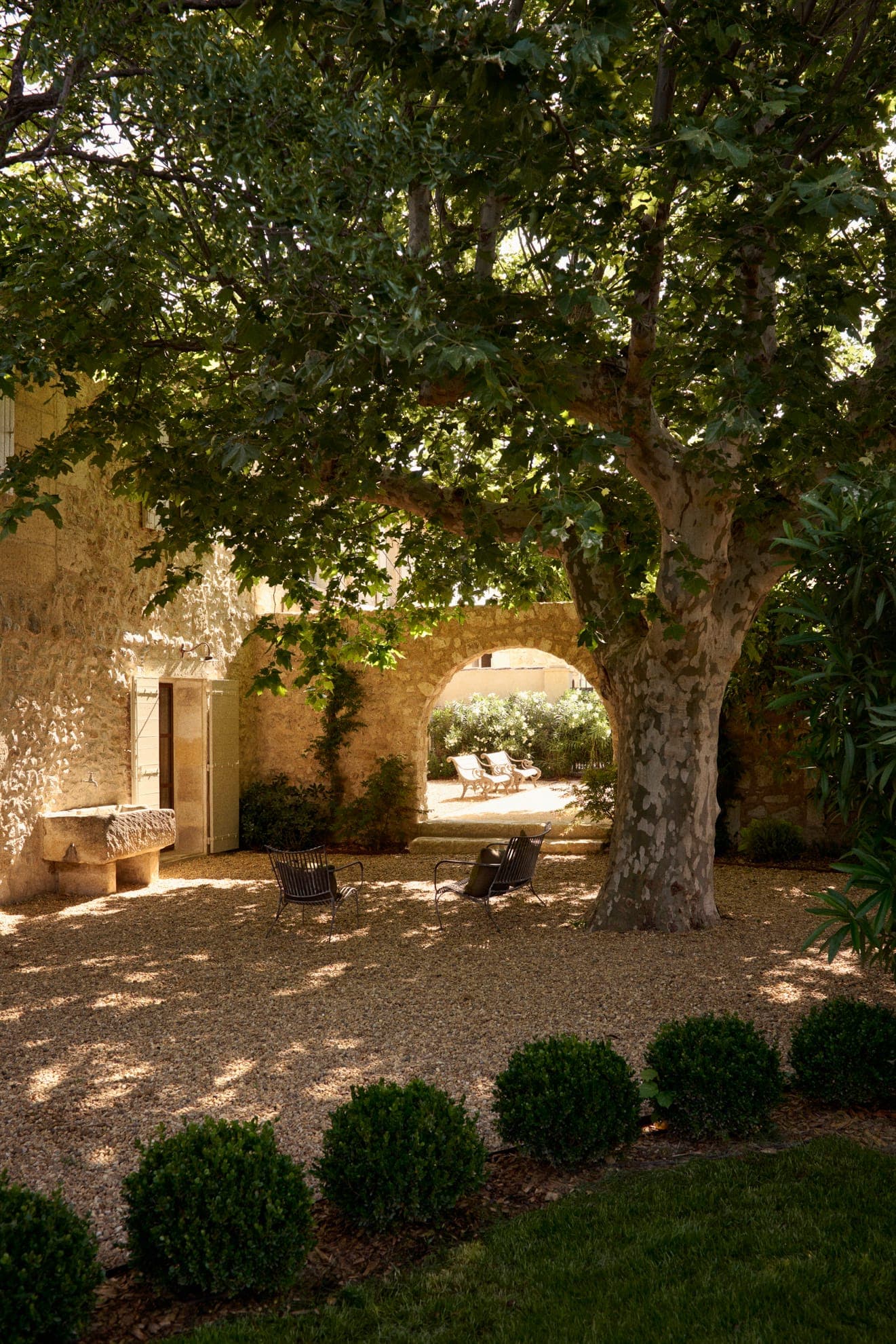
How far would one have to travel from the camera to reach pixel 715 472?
589 cm

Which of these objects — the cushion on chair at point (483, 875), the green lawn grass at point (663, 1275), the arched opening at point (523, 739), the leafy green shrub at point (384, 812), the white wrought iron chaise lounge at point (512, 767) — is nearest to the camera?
the green lawn grass at point (663, 1275)

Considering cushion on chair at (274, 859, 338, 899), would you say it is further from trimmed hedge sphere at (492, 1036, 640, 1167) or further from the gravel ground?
trimmed hedge sphere at (492, 1036, 640, 1167)

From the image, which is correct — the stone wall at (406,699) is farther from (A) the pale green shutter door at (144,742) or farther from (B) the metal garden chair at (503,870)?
(B) the metal garden chair at (503,870)

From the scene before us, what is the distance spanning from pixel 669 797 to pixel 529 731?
11.9 meters

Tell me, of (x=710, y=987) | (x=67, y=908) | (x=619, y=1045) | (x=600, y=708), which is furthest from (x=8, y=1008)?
(x=600, y=708)

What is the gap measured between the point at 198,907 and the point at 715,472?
563 centimetres

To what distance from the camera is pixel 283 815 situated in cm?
1202

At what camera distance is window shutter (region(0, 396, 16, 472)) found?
313 inches

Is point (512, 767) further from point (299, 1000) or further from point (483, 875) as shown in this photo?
point (299, 1000)

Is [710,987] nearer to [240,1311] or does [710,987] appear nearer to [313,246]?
[240,1311]

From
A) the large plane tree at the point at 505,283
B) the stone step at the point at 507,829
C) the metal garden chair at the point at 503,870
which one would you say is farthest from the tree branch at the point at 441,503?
the stone step at the point at 507,829

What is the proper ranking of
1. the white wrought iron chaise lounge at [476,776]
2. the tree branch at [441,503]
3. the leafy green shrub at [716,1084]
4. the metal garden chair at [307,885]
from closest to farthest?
1. the leafy green shrub at [716,1084]
2. the tree branch at [441,503]
3. the metal garden chair at [307,885]
4. the white wrought iron chaise lounge at [476,776]

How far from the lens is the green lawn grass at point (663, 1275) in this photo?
7.99 feet

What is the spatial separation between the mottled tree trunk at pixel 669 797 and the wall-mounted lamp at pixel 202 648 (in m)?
5.79
